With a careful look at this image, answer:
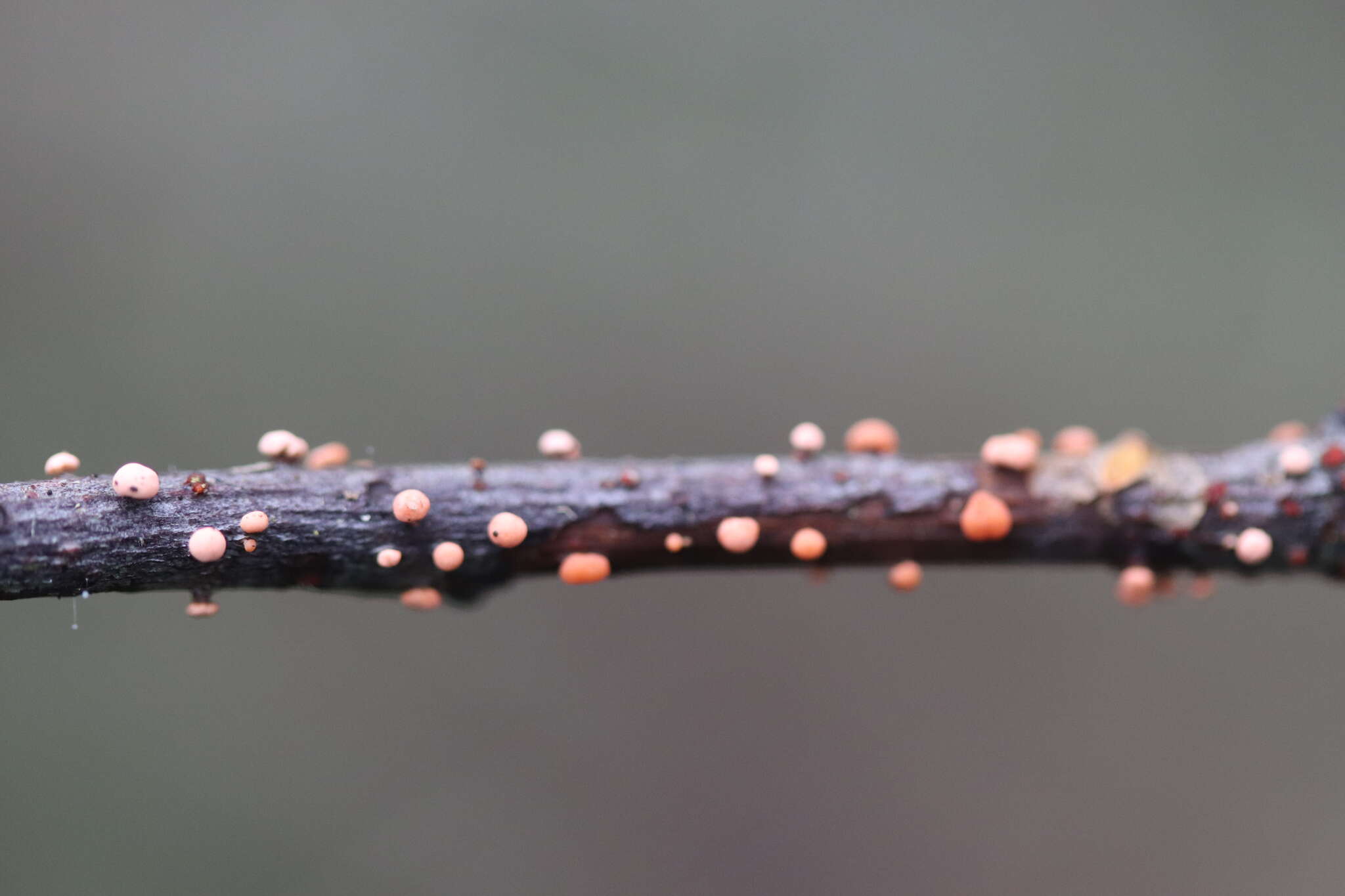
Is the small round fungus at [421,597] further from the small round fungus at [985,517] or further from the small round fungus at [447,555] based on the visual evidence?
the small round fungus at [985,517]

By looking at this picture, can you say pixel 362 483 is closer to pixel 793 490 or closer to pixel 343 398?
pixel 793 490

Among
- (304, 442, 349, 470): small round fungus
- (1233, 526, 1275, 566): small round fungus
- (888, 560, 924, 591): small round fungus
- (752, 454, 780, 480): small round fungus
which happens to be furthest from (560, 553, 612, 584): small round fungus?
(1233, 526, 1275, 566): small round fungus

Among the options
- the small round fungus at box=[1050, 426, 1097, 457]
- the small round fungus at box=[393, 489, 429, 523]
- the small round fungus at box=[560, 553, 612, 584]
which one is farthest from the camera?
the small round fungus at box=[1050, 426, 1097, 457]

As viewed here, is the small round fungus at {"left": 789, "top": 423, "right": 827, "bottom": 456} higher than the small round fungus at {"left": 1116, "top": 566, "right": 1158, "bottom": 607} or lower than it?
higher

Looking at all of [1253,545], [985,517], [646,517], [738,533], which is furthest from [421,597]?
[1253,545]

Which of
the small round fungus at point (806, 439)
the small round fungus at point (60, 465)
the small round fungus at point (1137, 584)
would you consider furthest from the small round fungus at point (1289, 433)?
the small round fungus at point (60, 465)

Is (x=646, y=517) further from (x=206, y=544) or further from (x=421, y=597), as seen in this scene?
(x=206, y=544)

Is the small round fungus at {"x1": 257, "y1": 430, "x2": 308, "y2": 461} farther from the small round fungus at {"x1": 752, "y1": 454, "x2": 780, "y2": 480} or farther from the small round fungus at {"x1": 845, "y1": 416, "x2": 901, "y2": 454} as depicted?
the small round fungus at {"x1": 845, "y1": 416, "x2": 901, "y2": 454}
